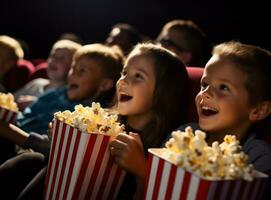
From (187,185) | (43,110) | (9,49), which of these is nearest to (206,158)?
(187,185)

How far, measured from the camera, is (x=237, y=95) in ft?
4.94

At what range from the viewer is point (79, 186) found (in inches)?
54.2

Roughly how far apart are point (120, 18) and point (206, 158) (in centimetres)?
532

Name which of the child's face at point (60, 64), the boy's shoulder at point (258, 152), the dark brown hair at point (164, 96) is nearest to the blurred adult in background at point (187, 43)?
the child's face at point (60, 64)

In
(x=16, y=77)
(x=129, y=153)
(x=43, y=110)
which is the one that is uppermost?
(x=129, y=153)

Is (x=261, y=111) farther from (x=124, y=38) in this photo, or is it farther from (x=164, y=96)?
(x=124, y=38)

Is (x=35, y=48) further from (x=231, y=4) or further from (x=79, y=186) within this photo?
(x=79, y=186)

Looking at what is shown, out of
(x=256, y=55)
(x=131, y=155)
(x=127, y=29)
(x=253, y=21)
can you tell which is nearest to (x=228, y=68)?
(x=256, y=55)

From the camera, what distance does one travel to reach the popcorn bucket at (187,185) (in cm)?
108

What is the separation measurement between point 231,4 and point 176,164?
420 cm

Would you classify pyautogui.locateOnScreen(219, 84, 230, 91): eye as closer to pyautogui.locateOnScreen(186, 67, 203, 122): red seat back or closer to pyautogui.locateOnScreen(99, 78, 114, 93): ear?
pyautogui.locateOnScreen(186, 67, 203, 122): red seat back

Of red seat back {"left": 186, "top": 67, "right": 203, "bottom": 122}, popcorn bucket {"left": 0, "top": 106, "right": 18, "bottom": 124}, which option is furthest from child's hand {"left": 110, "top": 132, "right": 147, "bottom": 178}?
popcorn bucket {"left": 0, "top": 106, "right": 18, "bottom": 124}

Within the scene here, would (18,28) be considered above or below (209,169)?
below

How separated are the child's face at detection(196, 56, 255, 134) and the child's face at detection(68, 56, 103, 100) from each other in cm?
91
